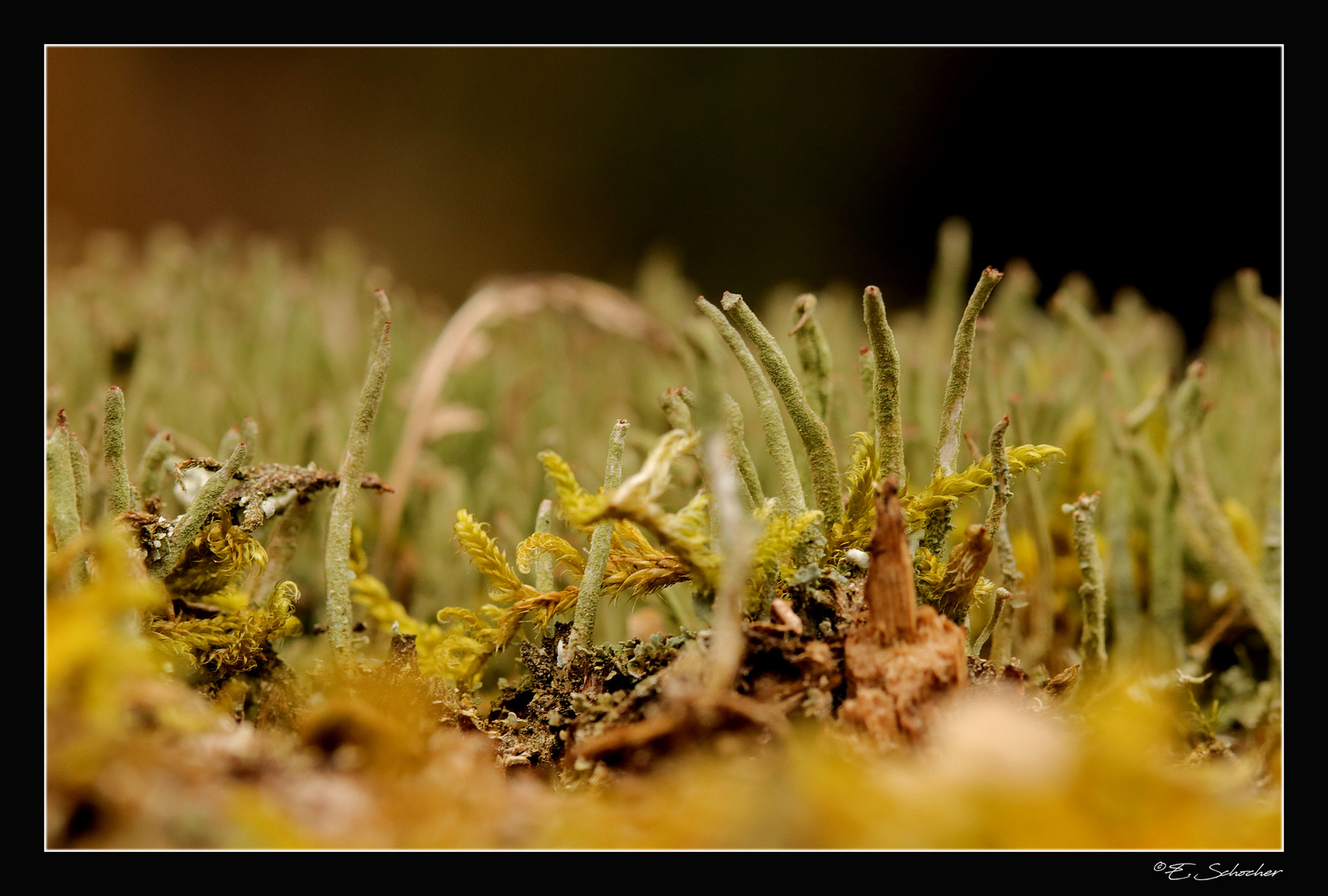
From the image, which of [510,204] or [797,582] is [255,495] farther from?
[510,204]

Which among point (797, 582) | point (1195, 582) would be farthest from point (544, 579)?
point (1195, 582)

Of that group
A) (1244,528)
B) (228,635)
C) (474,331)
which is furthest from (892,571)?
(474,331)

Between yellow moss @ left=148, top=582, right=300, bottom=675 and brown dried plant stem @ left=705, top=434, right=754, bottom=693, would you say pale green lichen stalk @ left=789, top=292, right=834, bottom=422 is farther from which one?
yellow moss @ left=148, top=582, right=300, bottom=675

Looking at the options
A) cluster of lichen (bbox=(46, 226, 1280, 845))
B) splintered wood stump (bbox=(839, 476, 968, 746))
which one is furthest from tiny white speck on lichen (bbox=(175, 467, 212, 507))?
splintered wood stump (bbox=(839, 476, 968, 746))

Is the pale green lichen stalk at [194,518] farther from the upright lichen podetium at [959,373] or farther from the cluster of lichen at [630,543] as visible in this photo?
the upright lichen podetium at [959,373]

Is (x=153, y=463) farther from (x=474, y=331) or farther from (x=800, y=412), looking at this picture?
(x=474, y=331)
